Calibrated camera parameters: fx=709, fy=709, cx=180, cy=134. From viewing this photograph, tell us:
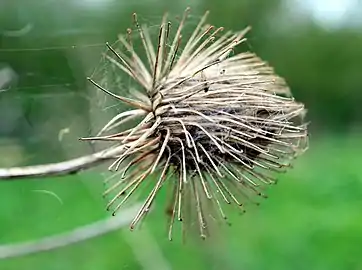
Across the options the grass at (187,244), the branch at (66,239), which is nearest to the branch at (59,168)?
the branch at (66,239)

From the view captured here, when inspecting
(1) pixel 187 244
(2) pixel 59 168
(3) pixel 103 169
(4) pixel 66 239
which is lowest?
(1) pixel 187 244

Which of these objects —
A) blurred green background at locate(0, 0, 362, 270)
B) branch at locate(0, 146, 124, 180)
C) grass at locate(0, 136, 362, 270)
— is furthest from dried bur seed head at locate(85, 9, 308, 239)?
grass at locate(0, 136, 362, 270)

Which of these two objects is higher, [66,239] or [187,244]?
[66,239]

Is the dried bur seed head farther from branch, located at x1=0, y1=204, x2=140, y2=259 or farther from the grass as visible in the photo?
the grass

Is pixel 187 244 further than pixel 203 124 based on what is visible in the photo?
Yes

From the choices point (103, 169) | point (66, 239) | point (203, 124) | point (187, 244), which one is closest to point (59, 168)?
point (203, 124)

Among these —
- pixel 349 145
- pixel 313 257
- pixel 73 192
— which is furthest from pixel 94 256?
pixel 349 145

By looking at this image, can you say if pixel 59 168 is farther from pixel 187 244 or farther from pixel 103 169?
pixel 187 244
